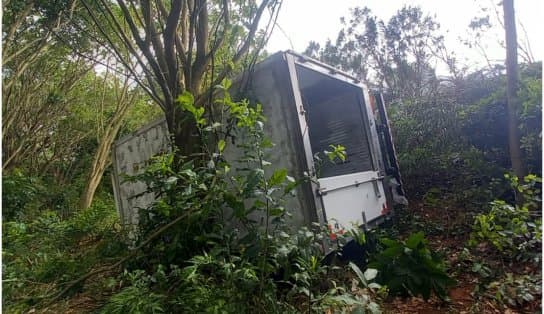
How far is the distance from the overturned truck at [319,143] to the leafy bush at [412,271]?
33cm

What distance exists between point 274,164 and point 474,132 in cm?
322

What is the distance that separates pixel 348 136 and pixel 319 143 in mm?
371

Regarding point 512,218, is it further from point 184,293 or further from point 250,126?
point 184,293

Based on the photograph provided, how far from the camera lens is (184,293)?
1.93m

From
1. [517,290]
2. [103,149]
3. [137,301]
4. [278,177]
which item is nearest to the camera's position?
[137,301]

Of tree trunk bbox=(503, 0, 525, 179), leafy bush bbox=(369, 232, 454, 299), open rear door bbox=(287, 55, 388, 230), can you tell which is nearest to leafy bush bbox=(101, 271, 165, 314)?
leafy bush bbox=(369, 232, 454, 299)

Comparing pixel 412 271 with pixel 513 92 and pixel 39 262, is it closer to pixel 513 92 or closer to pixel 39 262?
pixel 513 92

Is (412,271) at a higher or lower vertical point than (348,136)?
lower

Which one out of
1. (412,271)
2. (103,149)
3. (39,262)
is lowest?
(412,271)

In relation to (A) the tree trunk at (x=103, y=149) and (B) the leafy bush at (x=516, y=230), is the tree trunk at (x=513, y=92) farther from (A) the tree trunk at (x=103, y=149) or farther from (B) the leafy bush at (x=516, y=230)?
(A) the tree trunk at (x=103, y=149)

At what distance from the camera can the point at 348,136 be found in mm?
4000

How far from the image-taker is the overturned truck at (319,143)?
2.60m

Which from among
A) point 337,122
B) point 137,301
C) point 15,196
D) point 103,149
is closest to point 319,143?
point 337,122

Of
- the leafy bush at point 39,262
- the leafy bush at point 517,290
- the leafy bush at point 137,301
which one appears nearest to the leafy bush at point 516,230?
the leafy bush at point 517,290
